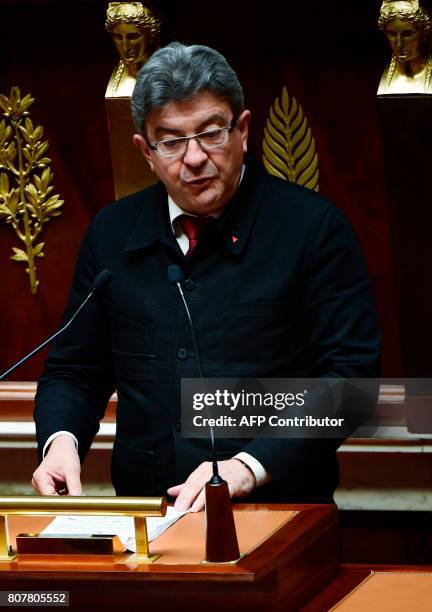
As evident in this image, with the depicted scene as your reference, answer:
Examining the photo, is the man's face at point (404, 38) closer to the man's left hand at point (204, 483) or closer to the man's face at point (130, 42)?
the man's face at point (130, 42)

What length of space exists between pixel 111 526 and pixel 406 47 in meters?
1.49

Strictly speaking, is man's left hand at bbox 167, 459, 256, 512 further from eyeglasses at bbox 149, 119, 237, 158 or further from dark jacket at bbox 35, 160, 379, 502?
eyeglasses at bbox 149, 119, 237, 158

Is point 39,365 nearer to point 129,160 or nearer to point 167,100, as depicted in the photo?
point 129,160

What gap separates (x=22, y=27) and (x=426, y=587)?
6.75 feet

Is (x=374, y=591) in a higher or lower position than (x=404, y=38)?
lower

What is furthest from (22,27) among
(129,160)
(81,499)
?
(81,499)

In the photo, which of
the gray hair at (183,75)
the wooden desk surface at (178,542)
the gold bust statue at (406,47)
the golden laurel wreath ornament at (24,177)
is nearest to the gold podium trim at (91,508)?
the wooden desk surface at (178,542)

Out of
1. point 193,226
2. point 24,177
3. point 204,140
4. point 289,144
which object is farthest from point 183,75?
point 24,177

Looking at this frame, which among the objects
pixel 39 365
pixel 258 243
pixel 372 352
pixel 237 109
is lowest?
pixel 39 365

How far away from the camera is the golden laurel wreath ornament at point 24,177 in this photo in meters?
3.58

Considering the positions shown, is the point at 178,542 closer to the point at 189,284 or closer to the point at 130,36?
the point at 189,284

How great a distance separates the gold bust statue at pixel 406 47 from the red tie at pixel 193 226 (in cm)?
69

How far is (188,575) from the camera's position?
1.86 meters

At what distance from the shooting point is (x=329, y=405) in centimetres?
243
